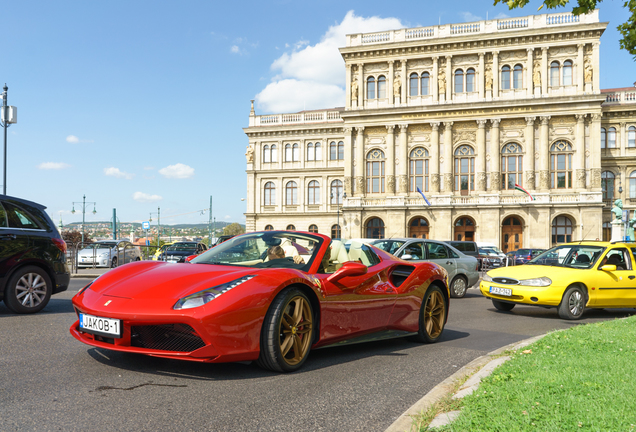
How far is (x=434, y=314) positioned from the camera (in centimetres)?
710

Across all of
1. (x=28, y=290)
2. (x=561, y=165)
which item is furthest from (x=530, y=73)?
(x=28, y=290)

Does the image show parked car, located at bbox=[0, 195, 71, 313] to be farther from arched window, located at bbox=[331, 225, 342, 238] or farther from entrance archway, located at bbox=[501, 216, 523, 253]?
arched window, located at bbox=[331, 225, 342, 238]

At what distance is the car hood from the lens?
4.54m

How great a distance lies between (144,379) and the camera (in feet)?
14.5

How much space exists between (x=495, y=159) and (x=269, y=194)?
28.0 meters

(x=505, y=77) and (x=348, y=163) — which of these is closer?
(x=505, y=77)

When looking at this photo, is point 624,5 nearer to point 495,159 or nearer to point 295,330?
point 295,330

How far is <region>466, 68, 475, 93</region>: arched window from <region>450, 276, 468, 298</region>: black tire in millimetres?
41992

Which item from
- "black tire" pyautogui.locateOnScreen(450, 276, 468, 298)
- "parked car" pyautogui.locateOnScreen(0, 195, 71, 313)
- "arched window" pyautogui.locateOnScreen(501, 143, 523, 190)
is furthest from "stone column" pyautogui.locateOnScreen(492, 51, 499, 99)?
"parked car" pyautogui.locateOnScreen(0, 195, 71, 313)

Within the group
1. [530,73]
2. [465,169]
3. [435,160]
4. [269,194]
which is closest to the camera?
[530,73]

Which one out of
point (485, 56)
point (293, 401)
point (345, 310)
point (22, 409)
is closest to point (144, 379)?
point (22, 409)

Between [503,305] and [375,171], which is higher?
[375,171]

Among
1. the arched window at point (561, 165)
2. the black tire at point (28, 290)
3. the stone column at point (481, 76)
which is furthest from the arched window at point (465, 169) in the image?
the black tire at point (28, 290)

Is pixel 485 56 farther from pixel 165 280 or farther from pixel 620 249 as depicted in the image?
pixel 165 280
